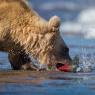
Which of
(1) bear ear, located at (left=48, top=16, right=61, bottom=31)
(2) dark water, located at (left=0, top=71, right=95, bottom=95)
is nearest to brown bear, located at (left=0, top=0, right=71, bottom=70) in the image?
(1) bear ear, located at (left=48, top=16, right=61, bottom=31)

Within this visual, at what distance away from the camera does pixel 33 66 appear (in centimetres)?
1270

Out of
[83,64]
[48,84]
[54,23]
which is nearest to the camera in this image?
[48,84]

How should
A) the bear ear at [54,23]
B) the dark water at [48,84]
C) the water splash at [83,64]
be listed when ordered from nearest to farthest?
the dark water at [48,84] → the water splash at [83,64] → the bear ear at [54,23]

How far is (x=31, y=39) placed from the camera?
12.4m

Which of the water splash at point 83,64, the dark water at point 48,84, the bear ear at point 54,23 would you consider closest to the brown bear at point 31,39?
the bear ear at point 54,23

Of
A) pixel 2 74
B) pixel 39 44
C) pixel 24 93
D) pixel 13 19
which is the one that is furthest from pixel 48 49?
pixel 24 93

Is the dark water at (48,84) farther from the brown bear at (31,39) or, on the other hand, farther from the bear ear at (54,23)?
the bear ear at (54,23)

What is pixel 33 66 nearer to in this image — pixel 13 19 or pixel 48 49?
pixel 48 49

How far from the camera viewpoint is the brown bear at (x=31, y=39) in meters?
12.1

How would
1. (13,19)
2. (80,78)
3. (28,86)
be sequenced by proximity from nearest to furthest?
(28,86), (80,78), (13,19)

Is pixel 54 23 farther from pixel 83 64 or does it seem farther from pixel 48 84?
pixel 48 84

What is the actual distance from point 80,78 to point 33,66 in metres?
2.65

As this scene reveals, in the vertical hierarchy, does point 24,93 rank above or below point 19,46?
below

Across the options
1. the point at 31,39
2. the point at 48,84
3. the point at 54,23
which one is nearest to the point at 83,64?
the point at 54,23
